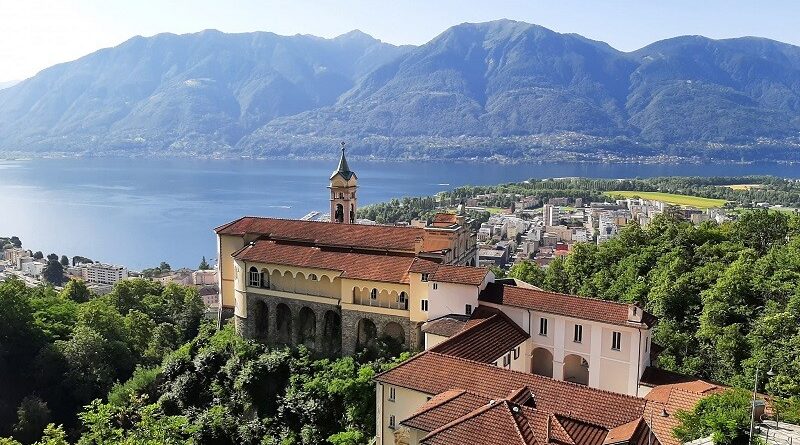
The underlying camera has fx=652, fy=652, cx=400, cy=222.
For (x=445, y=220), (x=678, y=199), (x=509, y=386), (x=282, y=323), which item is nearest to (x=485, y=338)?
(x=509, y=386)

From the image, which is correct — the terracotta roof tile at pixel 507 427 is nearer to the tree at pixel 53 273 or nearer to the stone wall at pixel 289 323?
the stone wall at pixel 289 323

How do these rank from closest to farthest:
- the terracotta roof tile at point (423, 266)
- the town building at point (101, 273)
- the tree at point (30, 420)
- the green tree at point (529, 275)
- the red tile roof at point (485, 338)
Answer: the red tile roof at point (485, 338) → the terracotta roof tile at point (423, 266) → the tree at point (30, 420) → the green tree at point (529, 275) → the town building at point (101, 273)

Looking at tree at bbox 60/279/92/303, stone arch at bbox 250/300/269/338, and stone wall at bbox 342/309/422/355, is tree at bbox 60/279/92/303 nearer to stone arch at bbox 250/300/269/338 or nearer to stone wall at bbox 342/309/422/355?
stone arch at bbox 250/300/269/338

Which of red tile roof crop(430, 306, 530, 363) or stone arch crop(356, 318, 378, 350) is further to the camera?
stone arch crop(356, 318, 378, 350)

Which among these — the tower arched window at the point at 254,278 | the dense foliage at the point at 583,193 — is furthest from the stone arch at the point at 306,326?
the dense foliage at the point at 583,193

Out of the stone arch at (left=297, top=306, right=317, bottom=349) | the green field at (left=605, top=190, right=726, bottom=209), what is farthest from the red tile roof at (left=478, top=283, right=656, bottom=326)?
the green field at (left=605, top=190, right=726, bottom=209)

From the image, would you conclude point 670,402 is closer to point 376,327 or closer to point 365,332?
point 376,327

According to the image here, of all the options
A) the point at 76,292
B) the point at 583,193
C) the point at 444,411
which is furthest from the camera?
the point at 583,193
